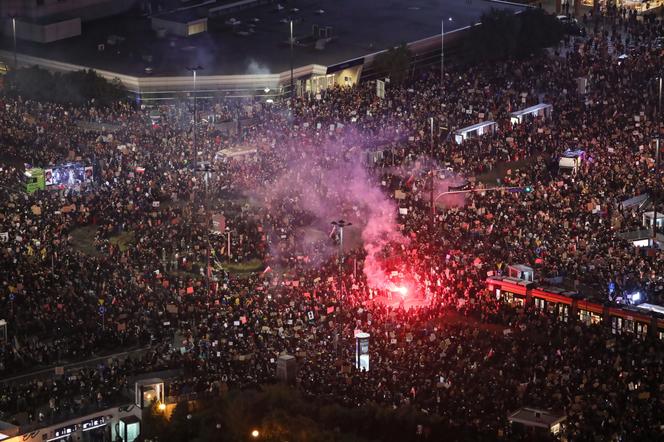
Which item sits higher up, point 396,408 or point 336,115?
point 336,115

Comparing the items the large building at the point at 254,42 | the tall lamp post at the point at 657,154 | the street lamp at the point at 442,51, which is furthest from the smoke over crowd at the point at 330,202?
the street lamp at the point at 442,51

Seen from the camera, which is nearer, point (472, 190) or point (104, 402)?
Answer: point (104, 402)

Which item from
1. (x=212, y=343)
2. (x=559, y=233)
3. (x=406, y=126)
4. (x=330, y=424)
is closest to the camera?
(x=330, y=424)

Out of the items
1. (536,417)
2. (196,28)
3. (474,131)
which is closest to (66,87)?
(196,28)

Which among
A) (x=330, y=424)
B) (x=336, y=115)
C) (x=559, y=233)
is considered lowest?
(x=330, y=424)

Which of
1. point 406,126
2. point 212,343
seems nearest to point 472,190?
point 406,126

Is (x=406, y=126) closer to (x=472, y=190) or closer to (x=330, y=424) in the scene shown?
(x=472, y=190)

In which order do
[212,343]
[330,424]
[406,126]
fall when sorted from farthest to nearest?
[406,126]
[212,343]
[330,424]
